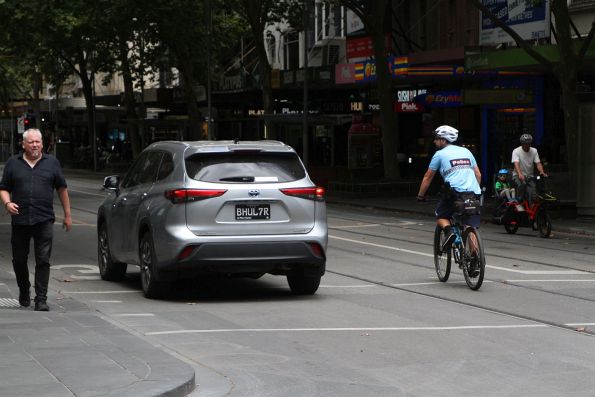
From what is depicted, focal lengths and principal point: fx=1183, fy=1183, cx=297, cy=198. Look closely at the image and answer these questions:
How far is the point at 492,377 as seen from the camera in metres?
8.38

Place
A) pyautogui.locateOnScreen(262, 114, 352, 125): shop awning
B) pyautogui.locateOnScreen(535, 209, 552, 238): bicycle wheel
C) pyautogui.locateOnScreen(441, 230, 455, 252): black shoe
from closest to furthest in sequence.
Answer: pyautogui.locateOnScreen(441, 230, 455, 252): black shoe
pyautogui.locateOnScreen(535, 209, 552, 238): bicycle wheel
pyautogui.locateOnScreen(262, 114, 352, 125): shop awning

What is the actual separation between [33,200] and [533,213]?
13.1 m

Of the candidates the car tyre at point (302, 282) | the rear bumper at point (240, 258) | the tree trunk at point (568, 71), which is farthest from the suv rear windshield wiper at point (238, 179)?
the tree trunk at point (568, 71)

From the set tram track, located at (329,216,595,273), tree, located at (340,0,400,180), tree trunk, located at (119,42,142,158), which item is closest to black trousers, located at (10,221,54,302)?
tram track, located at (329,216,595,273)

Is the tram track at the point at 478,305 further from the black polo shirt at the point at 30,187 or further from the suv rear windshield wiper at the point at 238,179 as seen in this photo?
the black polo shirt at the point at 30,187

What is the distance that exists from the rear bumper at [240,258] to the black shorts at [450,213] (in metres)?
2.06

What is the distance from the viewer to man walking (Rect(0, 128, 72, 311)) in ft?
37.5

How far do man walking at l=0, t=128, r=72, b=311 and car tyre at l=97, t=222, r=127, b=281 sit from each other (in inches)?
119

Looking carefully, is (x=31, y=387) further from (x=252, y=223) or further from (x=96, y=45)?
(x=96, y=45)

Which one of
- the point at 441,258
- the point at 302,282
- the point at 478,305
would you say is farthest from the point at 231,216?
the point at 441,258

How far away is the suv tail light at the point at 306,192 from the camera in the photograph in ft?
41.1

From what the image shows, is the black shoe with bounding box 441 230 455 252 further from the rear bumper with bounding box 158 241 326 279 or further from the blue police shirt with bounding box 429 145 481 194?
the rear bumper with bounding box 158 241 326 279

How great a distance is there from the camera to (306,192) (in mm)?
12633

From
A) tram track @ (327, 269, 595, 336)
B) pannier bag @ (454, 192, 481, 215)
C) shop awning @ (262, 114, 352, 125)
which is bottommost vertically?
tram track @ (327, 269, 595, 336)
